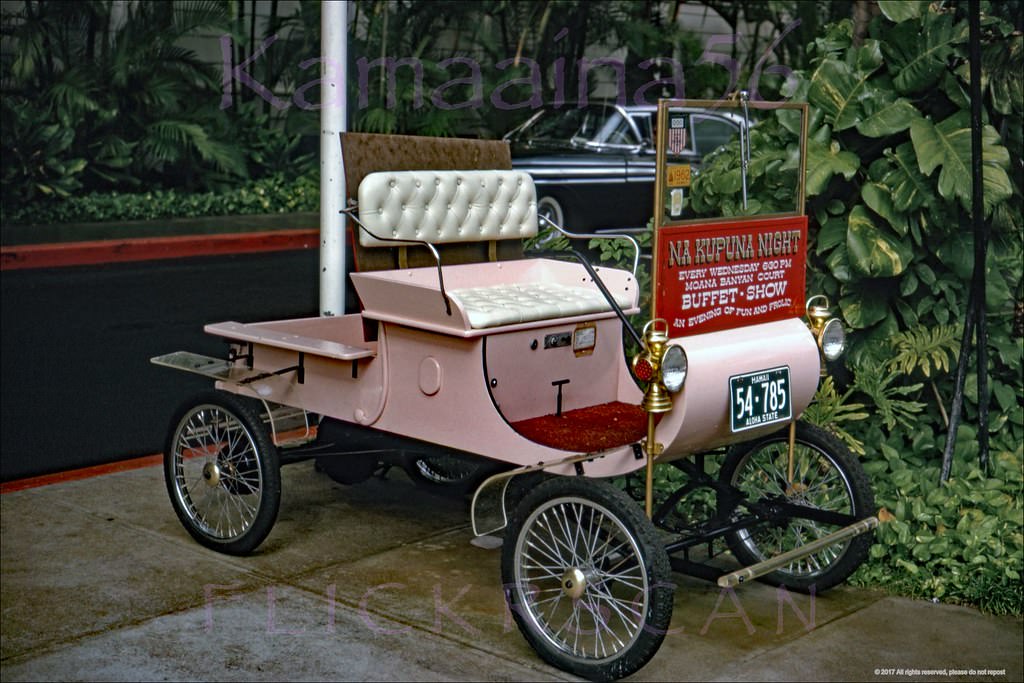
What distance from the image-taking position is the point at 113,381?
354 inches

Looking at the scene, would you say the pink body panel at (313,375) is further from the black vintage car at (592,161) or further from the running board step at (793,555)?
the black vintage car at (592,161)

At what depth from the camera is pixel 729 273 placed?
5.33 meters

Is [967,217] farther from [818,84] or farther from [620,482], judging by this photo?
[620,482]

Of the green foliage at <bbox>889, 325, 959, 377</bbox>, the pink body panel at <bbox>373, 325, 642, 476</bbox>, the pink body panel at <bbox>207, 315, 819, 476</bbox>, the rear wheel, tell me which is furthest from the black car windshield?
the pink body panel at <bbox>373, 325, 642, 476</bbox>

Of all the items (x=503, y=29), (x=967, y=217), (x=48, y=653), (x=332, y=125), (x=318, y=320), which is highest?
(x=503, y=29)

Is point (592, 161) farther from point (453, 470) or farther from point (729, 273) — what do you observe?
point (729, 273)

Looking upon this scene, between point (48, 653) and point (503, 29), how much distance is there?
1356 centimetres

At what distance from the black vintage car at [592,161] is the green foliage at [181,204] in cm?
392

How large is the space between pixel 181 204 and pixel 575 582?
1221 cm

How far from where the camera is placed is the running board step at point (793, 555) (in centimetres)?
489

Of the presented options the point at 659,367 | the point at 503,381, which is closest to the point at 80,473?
the point at 503,381

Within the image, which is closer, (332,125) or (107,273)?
(332,125)

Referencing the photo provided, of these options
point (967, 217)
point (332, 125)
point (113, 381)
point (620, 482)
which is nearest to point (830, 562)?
point (620, 482)

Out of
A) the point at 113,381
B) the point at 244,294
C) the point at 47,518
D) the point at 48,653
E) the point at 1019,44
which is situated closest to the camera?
the point at 48,653
